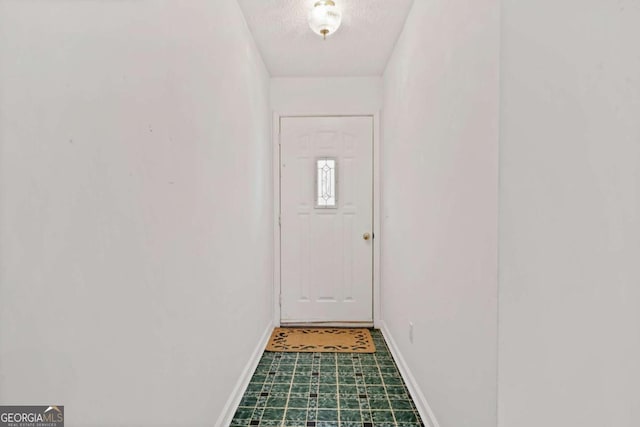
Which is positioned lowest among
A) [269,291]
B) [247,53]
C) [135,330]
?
[269,291]

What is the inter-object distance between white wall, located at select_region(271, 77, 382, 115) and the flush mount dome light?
118 cm

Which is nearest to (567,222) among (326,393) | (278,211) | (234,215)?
(234,215)

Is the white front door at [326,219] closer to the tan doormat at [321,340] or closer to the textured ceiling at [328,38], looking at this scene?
the tan doormat at [321,340]

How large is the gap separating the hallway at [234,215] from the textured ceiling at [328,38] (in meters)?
0.33

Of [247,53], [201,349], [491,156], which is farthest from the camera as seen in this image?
[247,53]

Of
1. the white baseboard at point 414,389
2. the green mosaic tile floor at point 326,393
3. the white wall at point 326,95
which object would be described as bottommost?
the green mosaic tile floor at point 326,393

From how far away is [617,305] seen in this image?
39.8 inches

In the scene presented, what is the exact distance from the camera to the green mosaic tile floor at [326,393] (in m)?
1.93

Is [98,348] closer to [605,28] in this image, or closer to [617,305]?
[617,305]

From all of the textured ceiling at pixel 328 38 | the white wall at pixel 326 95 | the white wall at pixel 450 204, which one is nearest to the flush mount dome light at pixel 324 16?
the textured ceiling at pixel 328 38

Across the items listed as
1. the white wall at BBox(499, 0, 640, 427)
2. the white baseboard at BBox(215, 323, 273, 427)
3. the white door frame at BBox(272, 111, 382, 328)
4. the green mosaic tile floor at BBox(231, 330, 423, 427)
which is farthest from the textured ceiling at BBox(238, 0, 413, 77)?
the green mosaic tile floor at BBox(231, 330, 423, 427)

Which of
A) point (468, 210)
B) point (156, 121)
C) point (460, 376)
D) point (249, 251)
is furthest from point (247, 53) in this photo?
point (460, 376)

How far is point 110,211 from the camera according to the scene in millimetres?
886

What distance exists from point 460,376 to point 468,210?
0.66m
